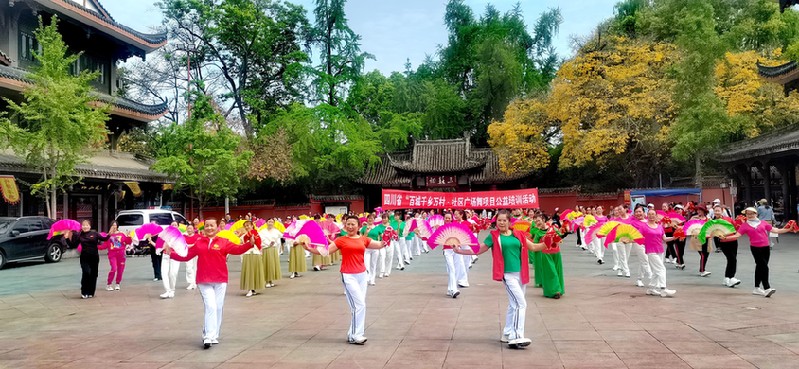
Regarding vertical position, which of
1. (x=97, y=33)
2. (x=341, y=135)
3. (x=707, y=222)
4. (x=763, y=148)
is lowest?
(x=707, y=222)

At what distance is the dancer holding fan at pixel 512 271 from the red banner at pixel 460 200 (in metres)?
23.1

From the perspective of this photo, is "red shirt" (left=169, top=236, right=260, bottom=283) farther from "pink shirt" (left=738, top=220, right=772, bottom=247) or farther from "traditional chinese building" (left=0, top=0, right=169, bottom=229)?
"traditional chinese building" (left=0, top=0, right=169, bottom=229)

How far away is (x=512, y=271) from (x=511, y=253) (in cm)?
22

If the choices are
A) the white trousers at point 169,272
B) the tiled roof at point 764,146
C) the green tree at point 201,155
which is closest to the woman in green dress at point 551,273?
the white trousers at point 169,272

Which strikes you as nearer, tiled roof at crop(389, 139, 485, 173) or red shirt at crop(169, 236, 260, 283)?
red shirt at crop(169, 236, 260, 283)

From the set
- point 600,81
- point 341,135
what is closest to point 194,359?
point 600,81

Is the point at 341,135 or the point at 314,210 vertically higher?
the point at 341,135

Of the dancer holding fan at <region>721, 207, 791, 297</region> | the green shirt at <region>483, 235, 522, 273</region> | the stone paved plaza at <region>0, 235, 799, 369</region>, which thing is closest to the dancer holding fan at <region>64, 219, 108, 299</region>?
the stone paved plaza at <region>0, 235, 799, 369</region>

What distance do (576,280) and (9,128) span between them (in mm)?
18905

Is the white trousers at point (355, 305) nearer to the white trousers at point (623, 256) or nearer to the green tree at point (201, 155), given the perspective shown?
the white trousers at point (623, 256)

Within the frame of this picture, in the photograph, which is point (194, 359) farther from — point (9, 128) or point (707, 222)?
point (9, 128)

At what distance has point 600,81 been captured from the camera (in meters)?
28.5

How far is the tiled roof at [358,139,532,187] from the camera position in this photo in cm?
3959

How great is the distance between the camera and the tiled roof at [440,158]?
40031 millimetres
